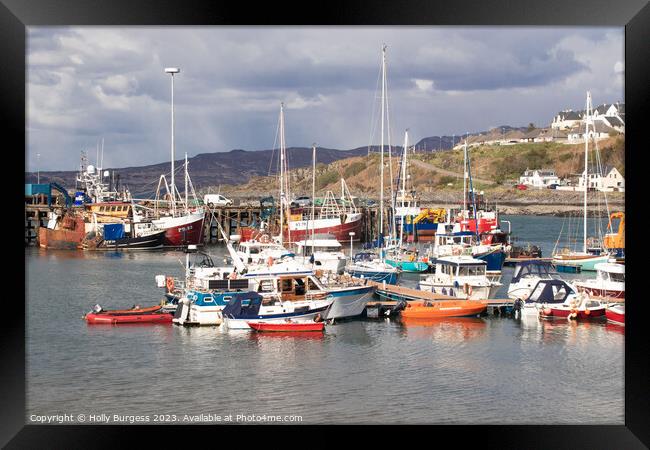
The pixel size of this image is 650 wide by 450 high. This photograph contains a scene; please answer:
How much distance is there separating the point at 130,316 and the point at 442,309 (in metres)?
6.15

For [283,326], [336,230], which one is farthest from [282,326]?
[336,230]

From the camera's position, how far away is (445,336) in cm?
1608

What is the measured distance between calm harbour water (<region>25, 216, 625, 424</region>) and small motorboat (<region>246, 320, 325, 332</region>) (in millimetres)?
257

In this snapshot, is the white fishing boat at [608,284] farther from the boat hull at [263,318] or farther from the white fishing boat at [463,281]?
the boat hull at [263,318]

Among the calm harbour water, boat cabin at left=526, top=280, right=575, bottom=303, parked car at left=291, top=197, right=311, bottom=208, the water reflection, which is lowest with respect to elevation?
the calm harbour water

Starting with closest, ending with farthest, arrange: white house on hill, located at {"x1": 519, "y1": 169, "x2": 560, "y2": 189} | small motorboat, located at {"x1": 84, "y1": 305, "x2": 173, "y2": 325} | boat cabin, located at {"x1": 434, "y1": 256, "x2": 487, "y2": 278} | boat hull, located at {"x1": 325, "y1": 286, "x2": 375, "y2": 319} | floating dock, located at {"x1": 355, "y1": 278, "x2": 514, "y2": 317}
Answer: small motorboat, located at {"x1": 84, "y1": 305, "x2": 173, "y2": 325} < boat hull, located at {"x1": 325, "y1": 286, "x2": 375, "y2": 319} < floating dock, located at {"x1": 355, "y1": 278, "x2": 514, "y2": 317} < boat cabin, located at {"x1": 434, "y1": 256, "x2": 487, "y2": 278} < white house on hill, located at {"x1": 519, "y1": 169, "x2": 560, "y2": 189}

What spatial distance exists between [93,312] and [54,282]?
772cm

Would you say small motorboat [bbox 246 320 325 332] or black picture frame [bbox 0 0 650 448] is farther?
small motorboat [bbox 246 320 325 332]

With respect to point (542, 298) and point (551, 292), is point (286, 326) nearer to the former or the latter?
point (542, 298)

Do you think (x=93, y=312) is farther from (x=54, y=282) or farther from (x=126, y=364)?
(x=54, y=282)

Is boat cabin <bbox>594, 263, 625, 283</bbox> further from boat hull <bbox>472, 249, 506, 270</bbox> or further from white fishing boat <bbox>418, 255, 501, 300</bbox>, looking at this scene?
boat hull <bbox>472, 249, 506, 270</bbox>

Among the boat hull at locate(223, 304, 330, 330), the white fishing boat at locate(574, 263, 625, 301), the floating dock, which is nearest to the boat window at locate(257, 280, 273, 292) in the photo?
the boat hull at locate(223, 304, 330, 330)

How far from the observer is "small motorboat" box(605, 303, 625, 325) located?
16.8 m
